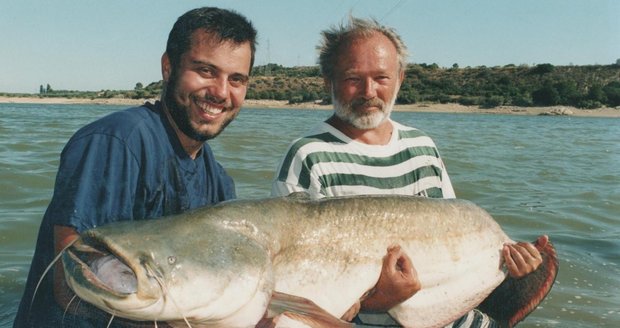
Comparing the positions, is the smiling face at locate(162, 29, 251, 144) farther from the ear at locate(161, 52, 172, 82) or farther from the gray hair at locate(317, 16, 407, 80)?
the gray hair at locate(317, 16, 407, 80)

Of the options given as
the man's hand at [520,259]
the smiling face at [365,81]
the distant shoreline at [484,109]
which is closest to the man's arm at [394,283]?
the man's hand at [520,259]

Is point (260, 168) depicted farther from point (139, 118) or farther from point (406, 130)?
point (139, 118)

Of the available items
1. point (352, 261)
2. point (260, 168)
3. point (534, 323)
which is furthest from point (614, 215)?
point (352, 261)

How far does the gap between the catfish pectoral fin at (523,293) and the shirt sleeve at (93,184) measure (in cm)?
229

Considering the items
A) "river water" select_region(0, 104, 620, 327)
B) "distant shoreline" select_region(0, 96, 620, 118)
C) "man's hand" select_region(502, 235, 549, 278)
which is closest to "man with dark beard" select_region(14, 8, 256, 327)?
"man's hand" select_region(502, 235, 549, 278)

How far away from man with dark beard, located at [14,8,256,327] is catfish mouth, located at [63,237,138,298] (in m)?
0.27

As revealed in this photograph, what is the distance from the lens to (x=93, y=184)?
97.9 inches

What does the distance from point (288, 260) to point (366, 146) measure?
1305mm

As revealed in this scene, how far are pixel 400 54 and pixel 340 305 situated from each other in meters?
1.86

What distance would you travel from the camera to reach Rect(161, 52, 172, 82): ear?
3.21 metres

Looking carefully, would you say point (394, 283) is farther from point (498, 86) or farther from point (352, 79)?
point (498, 86)

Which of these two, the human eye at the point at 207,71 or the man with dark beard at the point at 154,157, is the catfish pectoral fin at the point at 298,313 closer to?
the man with dark beard at the point at 154,157

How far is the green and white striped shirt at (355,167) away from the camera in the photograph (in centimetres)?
341

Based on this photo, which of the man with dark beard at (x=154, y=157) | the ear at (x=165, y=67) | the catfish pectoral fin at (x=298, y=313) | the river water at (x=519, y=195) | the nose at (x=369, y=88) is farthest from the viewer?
the river water at (x=519, y=195)
